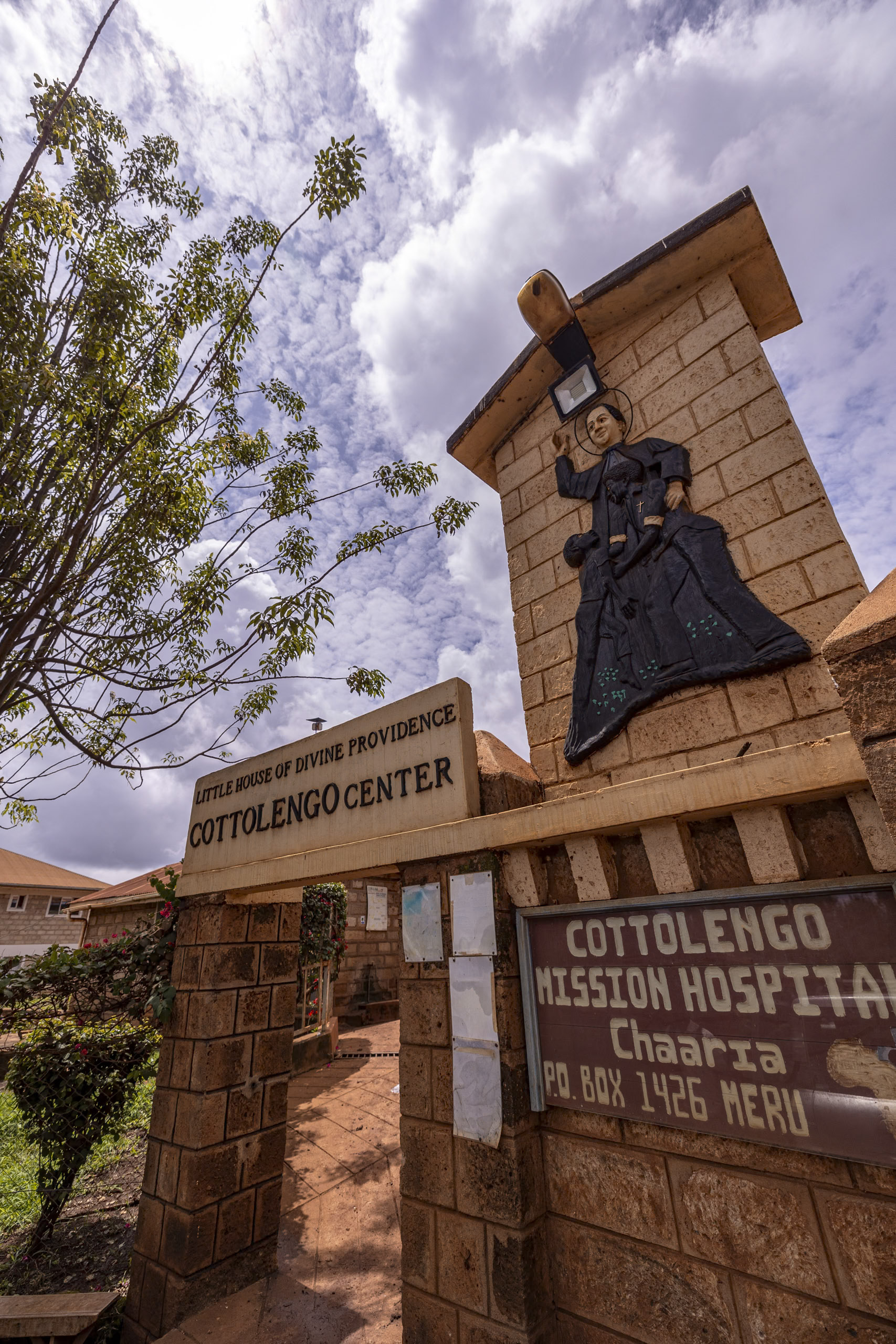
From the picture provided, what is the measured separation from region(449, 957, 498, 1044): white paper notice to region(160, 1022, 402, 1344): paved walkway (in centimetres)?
209

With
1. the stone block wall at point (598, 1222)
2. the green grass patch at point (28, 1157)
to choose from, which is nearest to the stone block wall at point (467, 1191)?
the stone block wall at point (598, 1222)

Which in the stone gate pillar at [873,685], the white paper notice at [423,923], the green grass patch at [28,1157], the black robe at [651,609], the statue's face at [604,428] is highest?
the statue's face at [604,428]

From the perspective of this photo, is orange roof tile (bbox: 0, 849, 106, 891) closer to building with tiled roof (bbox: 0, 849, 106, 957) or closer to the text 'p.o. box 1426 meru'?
building with tiled roof (bbox: 0, 849, 106, 957)

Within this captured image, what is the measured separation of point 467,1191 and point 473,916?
1112 mm

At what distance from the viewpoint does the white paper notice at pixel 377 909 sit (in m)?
12.6

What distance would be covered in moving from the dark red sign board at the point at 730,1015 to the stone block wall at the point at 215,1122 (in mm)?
2505

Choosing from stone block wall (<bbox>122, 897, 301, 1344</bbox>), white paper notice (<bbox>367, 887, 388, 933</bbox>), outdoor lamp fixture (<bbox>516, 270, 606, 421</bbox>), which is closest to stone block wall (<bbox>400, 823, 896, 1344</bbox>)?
stone block wall (<bbox>122, 897, 301, 1344</bbox>)

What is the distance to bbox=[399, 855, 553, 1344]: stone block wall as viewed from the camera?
2.21 metres

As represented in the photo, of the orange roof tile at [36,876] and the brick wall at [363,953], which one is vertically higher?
the orange roof tile at [36,876]

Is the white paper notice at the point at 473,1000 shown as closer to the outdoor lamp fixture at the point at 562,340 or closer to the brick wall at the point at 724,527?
the brick wall at the point at 724,527

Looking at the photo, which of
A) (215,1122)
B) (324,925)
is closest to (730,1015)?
(215,1122)

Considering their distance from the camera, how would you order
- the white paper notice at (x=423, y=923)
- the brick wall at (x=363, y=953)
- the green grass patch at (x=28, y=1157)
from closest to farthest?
1. the white paper notice at (x=423, y=923)
2. the green grass patch at (x=28, y=1157)
3. the brick wall at (x=363, y=953)

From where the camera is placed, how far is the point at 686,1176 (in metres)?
2.03

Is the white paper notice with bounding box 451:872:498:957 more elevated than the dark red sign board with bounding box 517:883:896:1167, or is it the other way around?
the white paper notice with bounding box 451:872:498:957
